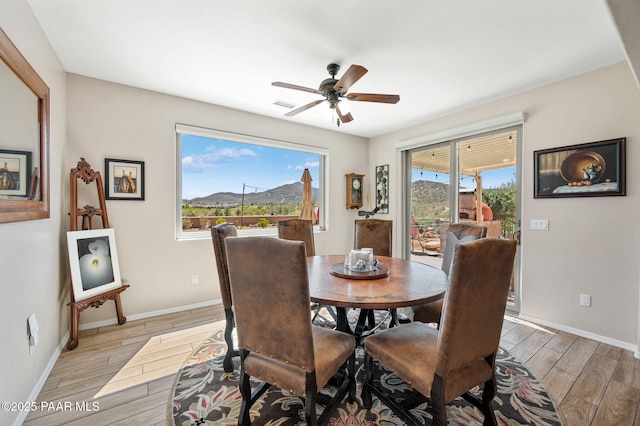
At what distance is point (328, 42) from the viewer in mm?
2203

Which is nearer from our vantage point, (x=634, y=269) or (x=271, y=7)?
(x=271, y=7)

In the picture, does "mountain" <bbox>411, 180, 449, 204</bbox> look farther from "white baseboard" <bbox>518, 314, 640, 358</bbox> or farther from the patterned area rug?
the patterned area rug

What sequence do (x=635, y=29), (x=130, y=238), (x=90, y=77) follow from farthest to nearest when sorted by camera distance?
(x=130, y=238), (x=90, y=77), (x=635, y=29)

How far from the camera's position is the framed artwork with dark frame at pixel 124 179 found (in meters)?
2.90

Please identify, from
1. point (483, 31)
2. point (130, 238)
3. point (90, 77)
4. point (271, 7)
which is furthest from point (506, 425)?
point (90, 77)

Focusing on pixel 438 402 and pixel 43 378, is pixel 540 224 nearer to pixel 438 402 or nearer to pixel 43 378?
pixel 438 402

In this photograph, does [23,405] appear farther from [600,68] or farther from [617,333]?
[600,68]

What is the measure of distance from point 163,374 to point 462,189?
13.2 ft

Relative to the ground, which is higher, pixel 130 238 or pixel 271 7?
pixel 271 7

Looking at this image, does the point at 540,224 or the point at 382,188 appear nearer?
the point at 540,224

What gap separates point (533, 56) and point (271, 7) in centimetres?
229

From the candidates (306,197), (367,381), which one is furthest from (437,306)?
(306,197)

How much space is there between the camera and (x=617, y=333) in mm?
2521

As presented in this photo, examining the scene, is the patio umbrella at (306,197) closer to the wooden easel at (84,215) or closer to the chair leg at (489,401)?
the wooden easel at (84,215)
